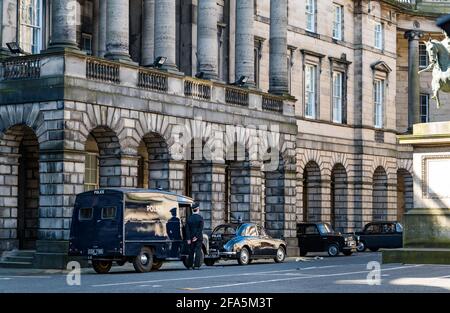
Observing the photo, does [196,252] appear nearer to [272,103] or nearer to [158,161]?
[158,161]

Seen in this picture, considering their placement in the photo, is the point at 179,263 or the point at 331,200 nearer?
the point at 179,263

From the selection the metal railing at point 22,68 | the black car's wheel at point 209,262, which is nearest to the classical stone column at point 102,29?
the metal railing at point 22,68

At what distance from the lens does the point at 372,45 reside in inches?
2472

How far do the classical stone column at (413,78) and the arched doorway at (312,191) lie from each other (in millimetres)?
11896

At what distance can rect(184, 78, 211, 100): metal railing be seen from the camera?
136 ft

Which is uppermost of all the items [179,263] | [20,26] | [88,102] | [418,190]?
[20,26]

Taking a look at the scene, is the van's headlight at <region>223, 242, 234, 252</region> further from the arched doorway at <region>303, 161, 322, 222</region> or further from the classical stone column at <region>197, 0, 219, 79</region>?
the arched doorway at <region>303, 161, 322, 222</region>

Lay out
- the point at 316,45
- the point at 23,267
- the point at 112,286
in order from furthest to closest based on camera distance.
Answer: the point at 316,45, the point at 23,267, the point at 112,286

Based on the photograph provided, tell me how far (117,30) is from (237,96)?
28.3 ft

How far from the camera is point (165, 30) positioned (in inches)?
1608

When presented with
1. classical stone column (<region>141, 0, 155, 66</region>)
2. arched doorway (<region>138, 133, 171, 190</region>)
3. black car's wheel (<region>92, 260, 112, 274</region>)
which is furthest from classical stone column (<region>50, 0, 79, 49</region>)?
classical stone column (<region>141, 0, 155, 66</region>)

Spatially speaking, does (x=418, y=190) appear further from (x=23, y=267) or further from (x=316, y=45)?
(x=316, y=45)
